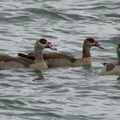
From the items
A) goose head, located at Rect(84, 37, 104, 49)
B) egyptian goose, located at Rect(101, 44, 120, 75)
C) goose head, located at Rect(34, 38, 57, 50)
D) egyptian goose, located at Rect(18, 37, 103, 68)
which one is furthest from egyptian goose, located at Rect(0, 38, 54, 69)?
egyptian goose, located at Rect(101, 44, 120, 75)

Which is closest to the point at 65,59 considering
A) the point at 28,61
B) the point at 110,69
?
the point at 28,61

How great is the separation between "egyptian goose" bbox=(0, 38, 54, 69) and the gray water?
0.28 m

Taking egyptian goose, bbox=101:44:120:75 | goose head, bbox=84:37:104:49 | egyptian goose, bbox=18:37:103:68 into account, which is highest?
goose head, bbox=84:37:104:49

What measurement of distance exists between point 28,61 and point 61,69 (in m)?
0.86

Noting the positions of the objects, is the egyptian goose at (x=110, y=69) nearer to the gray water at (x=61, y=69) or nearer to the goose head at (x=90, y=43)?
the gray water at (x=61, y=69)

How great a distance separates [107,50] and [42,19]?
157 inches

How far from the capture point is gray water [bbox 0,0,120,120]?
62.3 ft

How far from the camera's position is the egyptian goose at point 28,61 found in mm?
23094

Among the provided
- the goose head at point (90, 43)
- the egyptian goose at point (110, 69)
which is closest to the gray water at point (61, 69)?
the egyptian goose at point (110, 69)

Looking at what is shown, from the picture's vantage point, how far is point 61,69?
921 inches

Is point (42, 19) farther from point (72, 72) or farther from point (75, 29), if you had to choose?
point (72, 72)

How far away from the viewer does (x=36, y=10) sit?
97.6 feet

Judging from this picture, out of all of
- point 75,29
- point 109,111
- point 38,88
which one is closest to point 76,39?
point 75,29

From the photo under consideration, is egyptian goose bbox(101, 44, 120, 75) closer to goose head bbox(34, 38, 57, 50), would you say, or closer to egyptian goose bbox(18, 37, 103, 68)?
egyptian goose bbox(18, 37, 103, 68)
